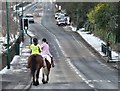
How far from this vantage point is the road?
939 inches

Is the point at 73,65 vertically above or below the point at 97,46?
below

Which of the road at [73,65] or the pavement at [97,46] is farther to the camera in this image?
the pavement at [97,46]

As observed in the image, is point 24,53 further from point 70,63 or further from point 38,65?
point 38,65

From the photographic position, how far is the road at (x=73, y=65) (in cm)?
2384

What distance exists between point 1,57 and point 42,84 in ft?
72.7

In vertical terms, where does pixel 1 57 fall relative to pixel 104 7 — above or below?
below

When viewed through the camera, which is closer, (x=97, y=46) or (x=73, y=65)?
(x=73, y=65)

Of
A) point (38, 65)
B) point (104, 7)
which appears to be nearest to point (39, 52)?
point (38, 65)

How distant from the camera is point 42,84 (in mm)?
22812

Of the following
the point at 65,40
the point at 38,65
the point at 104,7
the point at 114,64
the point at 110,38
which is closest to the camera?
the point at 38,65

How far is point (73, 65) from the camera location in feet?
132

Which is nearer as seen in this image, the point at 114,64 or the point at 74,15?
the point at 114,64

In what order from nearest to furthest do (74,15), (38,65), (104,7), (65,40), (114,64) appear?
(38,65) < (114,64) < (104,7) < (65,40) < (74,15)

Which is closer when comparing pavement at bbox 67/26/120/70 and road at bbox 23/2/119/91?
road at bbox 23/2/119/91
